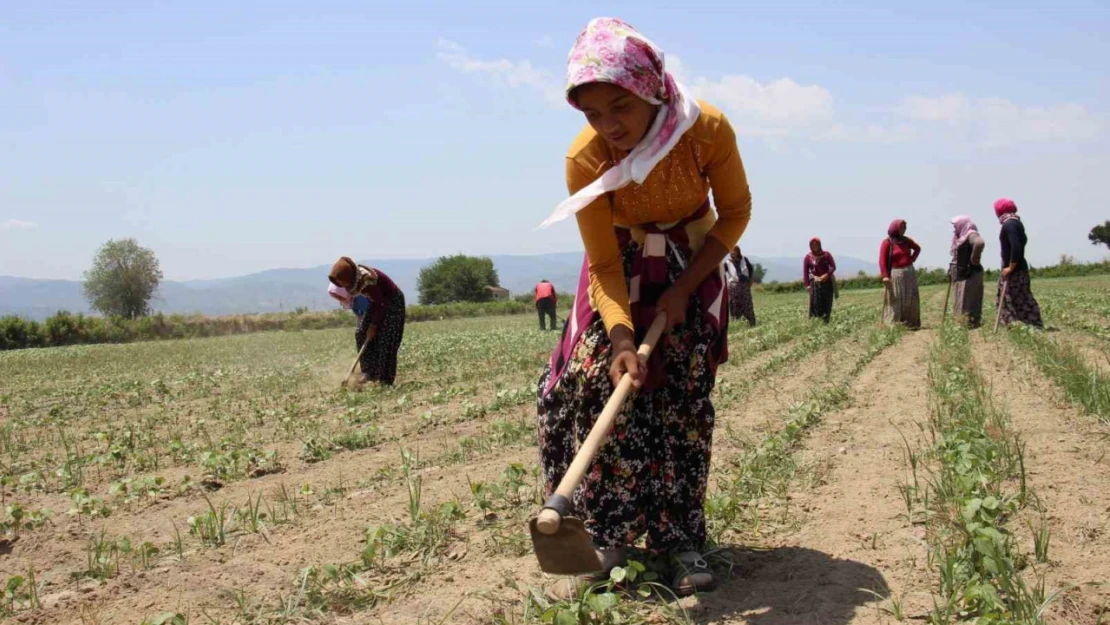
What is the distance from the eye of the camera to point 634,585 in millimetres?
2990

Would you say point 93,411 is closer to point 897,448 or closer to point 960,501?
point 897,448

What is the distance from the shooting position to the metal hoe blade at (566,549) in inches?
94.6

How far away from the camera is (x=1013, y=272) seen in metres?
11.4

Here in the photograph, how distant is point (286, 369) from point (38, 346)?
2592cm

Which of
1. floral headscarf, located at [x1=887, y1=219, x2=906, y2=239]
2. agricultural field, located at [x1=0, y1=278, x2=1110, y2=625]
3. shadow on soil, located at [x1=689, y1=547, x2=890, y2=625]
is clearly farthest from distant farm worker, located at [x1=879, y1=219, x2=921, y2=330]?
shadow on soil, located at [x1=689, y1=547, x2=890, y2=625]

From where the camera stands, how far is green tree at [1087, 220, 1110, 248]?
80625 millimetres

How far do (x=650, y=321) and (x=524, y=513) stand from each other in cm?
129

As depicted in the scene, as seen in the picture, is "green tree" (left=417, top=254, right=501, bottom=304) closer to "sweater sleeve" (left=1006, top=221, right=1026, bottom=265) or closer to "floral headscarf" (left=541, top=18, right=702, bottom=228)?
"sweater sleeve" (left=1006, top=221, right=1026, bottom=265)

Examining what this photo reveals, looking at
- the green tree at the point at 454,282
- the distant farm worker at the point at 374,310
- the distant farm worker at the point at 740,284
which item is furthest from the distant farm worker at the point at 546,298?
the green tree at the point at 454,282

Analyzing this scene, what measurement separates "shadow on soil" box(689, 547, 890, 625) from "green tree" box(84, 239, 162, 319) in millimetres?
103521

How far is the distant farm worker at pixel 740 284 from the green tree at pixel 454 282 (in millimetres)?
80137

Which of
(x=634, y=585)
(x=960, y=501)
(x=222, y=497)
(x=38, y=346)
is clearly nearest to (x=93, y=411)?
(x=222, y=497)

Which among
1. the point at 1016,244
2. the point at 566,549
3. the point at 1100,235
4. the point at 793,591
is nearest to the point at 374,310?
the point at 793,591

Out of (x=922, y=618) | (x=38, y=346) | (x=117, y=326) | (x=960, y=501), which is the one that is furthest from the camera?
(x=117, y=326)
